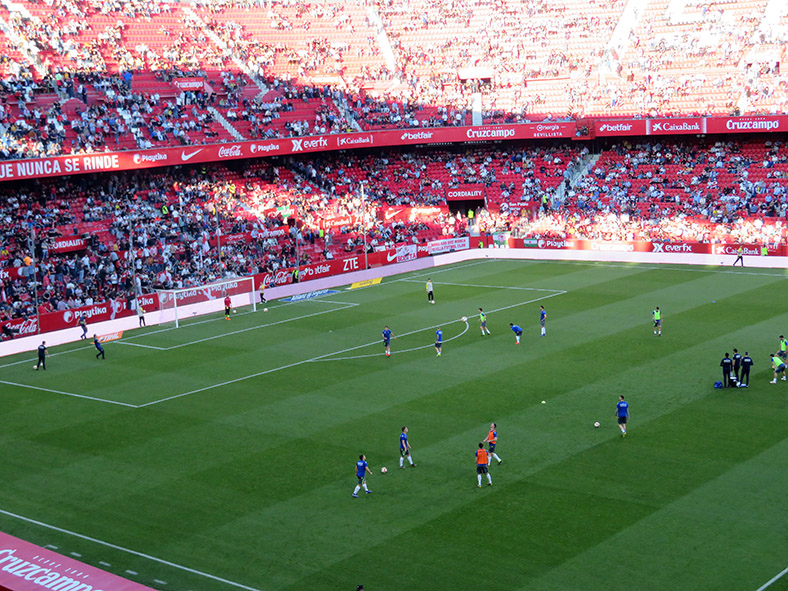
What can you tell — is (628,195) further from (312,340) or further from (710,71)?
→ (312,340)

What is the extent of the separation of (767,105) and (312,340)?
39.2 m

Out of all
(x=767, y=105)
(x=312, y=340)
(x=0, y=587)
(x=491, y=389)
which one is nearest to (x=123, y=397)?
(x=312, y=340)

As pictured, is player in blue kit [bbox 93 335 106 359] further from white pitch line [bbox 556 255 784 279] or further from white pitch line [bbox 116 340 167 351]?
white pitch line [bbox 556 255 784 279]

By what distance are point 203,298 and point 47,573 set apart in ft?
107

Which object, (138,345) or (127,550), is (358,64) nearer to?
(138,345)

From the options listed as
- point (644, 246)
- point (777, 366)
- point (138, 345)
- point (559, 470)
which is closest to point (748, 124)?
point (644, 246)

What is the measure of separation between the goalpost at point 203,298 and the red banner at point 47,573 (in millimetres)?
28634

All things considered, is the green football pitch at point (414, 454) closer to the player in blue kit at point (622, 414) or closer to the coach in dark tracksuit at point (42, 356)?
the player in blue kit at point (622, 414)

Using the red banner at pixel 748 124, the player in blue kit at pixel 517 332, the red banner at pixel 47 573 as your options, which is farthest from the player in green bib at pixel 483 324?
the red banner at pixel 748 124

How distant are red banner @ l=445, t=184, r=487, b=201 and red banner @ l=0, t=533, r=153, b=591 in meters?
55.0

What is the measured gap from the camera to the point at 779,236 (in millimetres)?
59062

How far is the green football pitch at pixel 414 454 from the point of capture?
20.7 meters

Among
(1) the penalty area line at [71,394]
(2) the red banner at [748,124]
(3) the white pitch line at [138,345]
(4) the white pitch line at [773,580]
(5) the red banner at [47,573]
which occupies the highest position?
(2) the red banner at [748,124]

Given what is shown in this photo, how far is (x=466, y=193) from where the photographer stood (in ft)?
239
